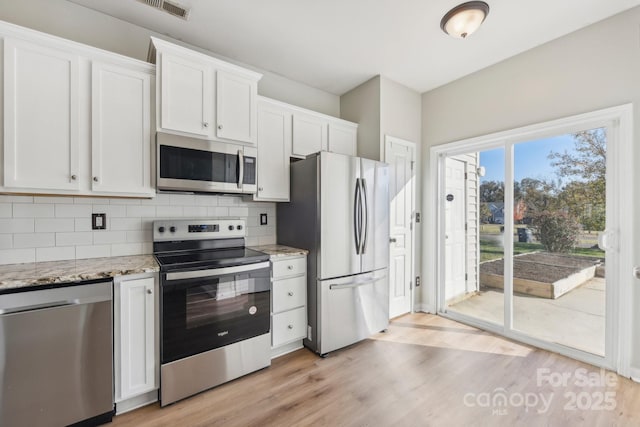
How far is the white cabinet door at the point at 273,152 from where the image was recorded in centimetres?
267

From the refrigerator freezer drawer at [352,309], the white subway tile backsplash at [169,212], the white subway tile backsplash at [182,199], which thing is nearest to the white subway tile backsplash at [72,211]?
the white subway tile backsplash at [169,212]

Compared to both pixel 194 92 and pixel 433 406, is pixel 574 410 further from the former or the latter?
pixel 194 92

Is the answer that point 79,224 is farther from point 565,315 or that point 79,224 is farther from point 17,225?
point 565,315

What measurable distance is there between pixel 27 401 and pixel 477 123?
164 inches

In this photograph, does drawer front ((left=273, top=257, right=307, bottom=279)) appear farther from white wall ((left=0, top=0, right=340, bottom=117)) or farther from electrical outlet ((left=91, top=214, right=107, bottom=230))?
white wall ((left=0, top=0, right=340, bottom=117))

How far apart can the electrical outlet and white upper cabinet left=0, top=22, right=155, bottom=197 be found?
12.1 inches

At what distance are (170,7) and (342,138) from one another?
1.97 meters

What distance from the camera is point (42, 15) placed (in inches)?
79.2

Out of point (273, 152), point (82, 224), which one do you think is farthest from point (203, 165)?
point (82, 224)

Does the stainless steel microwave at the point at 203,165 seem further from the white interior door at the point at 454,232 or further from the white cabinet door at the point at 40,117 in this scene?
the white interior door at the point at 454,232

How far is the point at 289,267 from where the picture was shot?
98.1 inches

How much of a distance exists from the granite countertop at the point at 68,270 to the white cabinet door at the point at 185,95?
1029mm

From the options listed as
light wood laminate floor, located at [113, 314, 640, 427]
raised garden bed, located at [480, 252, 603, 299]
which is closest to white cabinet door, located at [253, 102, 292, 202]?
light wood laminate floor, located at [113, 314, 640, 427]

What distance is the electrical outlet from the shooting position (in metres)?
2.11
